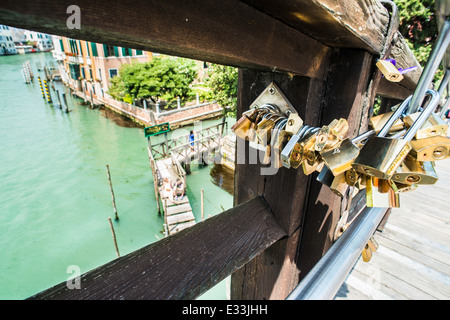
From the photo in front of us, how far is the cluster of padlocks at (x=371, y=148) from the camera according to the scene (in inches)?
22.0

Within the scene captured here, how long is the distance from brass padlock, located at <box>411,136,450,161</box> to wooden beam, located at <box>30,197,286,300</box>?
1.67ft

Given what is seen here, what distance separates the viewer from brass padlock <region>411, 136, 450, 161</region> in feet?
1.81

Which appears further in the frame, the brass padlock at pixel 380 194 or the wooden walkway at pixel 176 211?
the wooden walkway at pixel 176 211

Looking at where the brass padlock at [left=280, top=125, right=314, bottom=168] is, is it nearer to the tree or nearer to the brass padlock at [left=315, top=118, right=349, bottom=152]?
the brass padlock at [left=315, top=118, right=349, bottom=152]

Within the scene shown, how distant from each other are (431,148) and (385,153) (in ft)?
0.36

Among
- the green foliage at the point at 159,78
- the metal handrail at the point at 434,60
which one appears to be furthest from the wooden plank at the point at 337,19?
the green foliage at the point at 159,78

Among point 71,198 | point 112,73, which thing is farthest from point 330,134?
point 112,73

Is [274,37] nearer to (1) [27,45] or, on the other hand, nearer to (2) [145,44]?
(2) [145,44]

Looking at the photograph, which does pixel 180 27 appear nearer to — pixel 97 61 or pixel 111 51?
pixel 111 51

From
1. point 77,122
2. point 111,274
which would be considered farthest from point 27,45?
point 111,274

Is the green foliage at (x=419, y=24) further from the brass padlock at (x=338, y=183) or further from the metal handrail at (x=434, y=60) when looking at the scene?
the brass padlock at (x=338, y=183)

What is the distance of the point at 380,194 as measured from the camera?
639mm

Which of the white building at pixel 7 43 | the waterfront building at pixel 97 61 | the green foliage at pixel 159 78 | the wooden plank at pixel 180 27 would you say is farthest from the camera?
the white building at pixel 7 43

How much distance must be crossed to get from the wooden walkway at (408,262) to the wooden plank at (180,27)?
1.63 meters
